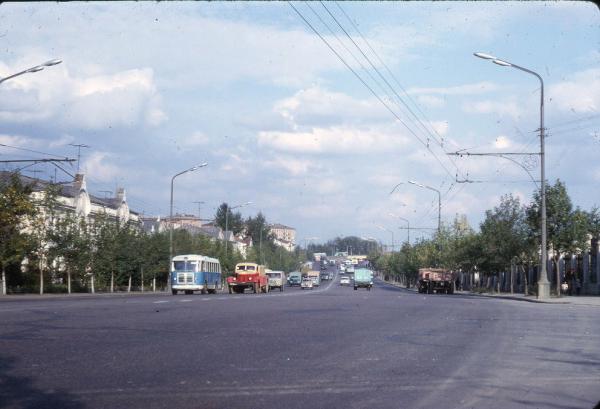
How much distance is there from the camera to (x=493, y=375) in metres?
12.3

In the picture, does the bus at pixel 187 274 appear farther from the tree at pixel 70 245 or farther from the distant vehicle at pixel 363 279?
the distant vehicle at pixel 363 279

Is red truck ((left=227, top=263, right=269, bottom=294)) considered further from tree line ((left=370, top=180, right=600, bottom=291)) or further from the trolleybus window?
tree line ((left=370, top=180, right=600, bottom=291))

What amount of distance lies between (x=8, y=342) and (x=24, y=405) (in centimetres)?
686

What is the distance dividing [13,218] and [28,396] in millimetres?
40003

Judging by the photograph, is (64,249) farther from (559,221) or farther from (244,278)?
(559,221)

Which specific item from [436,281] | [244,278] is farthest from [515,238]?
[244,278]

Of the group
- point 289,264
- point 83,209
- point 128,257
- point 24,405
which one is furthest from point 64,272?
point 289,264

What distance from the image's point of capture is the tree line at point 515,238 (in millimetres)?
53500

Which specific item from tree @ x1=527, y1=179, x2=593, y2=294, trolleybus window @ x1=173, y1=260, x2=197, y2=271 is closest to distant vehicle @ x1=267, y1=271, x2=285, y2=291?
trolleybus window @ x1=173, y1=260, x2=197, y2=271

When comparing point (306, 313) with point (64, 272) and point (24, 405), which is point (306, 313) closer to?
point (24, 405)

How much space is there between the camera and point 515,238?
220 ft

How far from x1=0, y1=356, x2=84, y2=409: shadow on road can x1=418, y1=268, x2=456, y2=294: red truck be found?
6833 centimetres

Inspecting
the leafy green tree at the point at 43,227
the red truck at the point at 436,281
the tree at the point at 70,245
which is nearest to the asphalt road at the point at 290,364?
the leafy green tree at the point at 43,227

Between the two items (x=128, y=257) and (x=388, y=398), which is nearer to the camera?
(x=388, y=398)
